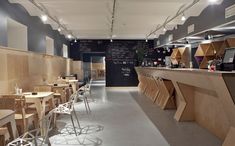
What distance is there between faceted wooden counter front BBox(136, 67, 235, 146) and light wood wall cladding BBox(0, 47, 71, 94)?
371 centimetres

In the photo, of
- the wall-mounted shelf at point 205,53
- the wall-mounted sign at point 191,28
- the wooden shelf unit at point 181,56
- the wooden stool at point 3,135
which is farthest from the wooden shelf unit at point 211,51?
the wooden stool at point 3,135

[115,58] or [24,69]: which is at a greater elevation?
[115,58]

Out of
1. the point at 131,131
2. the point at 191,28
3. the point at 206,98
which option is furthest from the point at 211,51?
the point at 131,131

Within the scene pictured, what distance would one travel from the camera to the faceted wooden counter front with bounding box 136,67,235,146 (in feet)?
12.4

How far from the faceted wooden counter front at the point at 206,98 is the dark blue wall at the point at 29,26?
398cm

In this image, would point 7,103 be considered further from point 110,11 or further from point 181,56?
point 181,56

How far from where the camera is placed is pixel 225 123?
5211 mm

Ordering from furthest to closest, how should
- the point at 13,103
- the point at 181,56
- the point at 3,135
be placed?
the point at 181,56 → the point at 13,103 → the point at 3,135

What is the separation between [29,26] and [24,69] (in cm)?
169

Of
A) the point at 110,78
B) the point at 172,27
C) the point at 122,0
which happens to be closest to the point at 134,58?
the point at 110,78

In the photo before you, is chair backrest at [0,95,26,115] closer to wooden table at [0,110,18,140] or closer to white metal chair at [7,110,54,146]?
wooden table at [0,110,18,140]

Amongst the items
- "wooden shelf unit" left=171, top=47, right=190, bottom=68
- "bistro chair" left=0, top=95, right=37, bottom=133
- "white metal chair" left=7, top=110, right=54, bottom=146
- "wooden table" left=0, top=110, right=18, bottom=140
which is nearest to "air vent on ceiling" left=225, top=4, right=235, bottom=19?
"white metal chair" left=7, top=110, right=54, bottom=146

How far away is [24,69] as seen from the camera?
25.1ft

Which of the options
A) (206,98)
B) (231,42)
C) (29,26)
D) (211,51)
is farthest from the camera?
(211,51)
